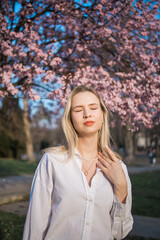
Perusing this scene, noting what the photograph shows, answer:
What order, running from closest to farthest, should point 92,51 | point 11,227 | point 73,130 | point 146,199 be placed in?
1. point 73,130
2. point 11,227
3. point 92,51
4. point 146,199

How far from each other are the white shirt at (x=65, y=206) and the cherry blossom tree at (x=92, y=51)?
3.53 metres

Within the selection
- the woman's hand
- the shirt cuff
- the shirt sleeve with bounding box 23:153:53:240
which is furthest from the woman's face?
the shirt cuff

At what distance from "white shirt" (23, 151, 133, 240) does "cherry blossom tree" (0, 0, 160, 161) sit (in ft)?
11.6

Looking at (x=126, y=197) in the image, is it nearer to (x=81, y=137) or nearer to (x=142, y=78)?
(x=81, y=137)

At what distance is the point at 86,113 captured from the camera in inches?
85.0

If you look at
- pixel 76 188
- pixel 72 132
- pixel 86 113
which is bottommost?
pixel 76 188

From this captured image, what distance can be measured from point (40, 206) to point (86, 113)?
810mm

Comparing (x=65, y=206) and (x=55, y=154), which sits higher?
(x=55, y=154)

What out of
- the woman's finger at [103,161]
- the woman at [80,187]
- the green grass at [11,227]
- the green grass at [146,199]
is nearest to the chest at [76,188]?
the woman at [80,187]

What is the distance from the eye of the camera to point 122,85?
597 cm

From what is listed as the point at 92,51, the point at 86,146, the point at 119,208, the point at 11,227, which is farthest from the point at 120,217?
the point at 92,51

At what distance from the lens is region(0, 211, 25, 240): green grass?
493 centimetres

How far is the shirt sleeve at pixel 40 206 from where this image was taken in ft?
6.22

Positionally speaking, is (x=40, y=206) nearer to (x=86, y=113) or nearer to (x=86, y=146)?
(x=86, y=146)
